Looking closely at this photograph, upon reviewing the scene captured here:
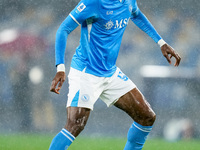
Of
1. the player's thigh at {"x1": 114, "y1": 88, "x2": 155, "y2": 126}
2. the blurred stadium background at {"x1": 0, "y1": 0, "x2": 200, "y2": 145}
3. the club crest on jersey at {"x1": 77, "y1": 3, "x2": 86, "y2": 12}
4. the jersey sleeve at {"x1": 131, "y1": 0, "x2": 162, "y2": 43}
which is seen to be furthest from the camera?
the blurred stadium background at {"x1": 0, "y1": 0, "x2": 200, "y2": 145}

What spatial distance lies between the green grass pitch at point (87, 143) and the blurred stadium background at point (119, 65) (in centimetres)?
46

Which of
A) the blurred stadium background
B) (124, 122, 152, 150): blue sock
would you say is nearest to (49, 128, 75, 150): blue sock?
(124, 122, 152, 150): blue sock

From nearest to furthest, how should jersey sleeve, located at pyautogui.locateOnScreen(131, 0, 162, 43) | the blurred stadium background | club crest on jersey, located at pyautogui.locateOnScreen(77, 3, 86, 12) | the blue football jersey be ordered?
club crest on jersey, located at pyautogui.locateOnScreen(77, 3, 86, 12), the blue football jersey, jersey sleeve, located at pyautogui.locateOnScreen(131, 0, 162, 43), the blurred stadium background

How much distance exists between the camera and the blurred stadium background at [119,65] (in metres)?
7.54

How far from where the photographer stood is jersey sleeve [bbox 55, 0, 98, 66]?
349cm

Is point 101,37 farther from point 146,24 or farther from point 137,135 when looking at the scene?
point 137,135

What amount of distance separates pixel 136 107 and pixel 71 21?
0.94 m

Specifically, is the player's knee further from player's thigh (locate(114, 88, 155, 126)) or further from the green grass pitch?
the green grass pitch

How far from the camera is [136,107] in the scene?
385 centimetres

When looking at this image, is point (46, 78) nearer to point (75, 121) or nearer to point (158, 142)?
point (158, 142)

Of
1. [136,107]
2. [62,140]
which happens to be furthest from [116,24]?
[62,140]

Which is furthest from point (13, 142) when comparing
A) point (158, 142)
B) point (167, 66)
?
point (167, 66)

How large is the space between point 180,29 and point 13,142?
4.03 metres

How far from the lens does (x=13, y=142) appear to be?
6.11 metres
